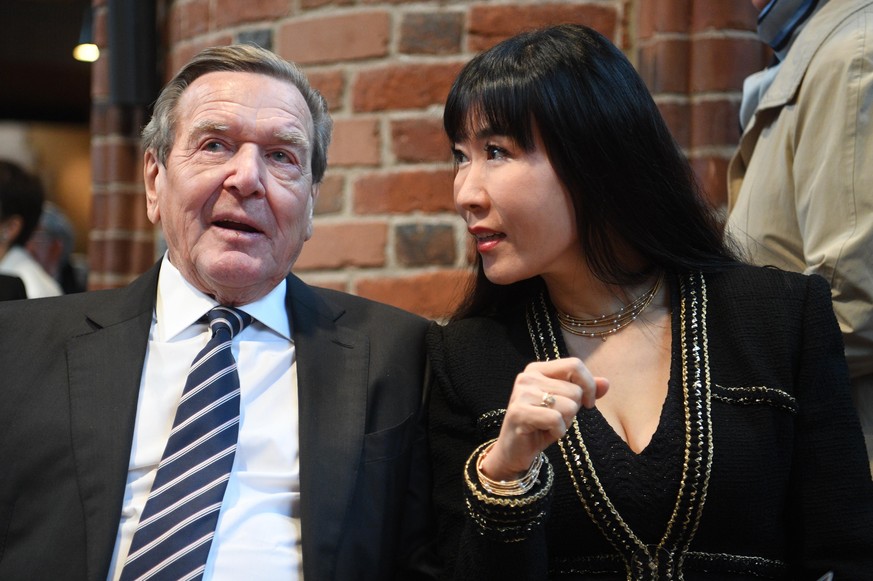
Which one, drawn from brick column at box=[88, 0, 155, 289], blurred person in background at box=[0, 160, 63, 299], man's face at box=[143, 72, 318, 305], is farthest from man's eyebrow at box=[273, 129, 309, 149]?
blurred person in background at box=[0, 160, 63, 299]

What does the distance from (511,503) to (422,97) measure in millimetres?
1061

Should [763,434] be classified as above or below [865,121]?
below

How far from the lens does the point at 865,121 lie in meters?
1.61

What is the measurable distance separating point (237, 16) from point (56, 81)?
373cm

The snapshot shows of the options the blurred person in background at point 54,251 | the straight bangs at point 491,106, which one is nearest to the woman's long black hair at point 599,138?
the straight bangs at point 491,106

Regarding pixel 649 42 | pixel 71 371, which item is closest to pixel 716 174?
pixel 649 42

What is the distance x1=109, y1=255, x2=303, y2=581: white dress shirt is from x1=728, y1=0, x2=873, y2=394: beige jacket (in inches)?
31.8

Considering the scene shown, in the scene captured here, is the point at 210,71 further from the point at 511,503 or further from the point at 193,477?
the point at 511,503

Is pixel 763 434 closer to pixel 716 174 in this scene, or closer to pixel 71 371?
pixel 716 174

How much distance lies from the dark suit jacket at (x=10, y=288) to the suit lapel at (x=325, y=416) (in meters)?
0.73

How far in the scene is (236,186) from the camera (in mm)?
1670

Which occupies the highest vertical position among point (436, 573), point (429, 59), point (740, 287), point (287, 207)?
point (429, 59)

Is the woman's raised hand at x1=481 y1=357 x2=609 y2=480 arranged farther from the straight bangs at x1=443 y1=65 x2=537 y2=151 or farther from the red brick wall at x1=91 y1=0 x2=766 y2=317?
the red brick wall at x1=91 y1=0 x2=766 y2=317

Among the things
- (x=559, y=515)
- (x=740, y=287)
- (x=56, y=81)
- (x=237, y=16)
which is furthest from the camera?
(x=56, y=81)
